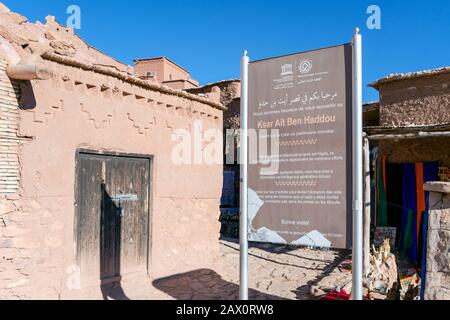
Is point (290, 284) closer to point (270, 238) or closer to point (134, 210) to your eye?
point (134, 210)

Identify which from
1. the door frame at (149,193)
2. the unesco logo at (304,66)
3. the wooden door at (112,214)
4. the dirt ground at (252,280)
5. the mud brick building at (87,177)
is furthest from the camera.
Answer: the dirt ground at (252,280)

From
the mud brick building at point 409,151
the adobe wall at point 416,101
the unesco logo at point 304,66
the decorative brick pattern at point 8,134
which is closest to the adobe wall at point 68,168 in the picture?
the decorative brick pattern at point 8,134

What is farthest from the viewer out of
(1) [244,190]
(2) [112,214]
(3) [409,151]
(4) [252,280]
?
(3) [409,151]

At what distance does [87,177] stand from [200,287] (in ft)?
8.16

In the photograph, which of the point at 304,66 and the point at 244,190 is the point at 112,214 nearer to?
the point at 244,190

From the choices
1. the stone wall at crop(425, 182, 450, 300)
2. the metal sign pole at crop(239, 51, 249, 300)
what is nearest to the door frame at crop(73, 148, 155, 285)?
the metal sign pole at crop(239, 51, 249, 300)

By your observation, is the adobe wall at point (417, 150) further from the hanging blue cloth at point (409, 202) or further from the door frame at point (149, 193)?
the door frame at point (149, 193)

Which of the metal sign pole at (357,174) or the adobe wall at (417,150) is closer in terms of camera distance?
the metal sign pole at (357,174)

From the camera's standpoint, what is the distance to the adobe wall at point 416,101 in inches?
312

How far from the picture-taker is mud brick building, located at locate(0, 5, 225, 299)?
454 centimetres

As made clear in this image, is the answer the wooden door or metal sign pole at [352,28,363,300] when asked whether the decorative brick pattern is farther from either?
metal sign pole at [352,28,363,300]

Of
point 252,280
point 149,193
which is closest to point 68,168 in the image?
point 149,193

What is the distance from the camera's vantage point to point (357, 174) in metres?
2.78

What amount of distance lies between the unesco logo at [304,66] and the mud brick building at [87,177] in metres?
2.91
